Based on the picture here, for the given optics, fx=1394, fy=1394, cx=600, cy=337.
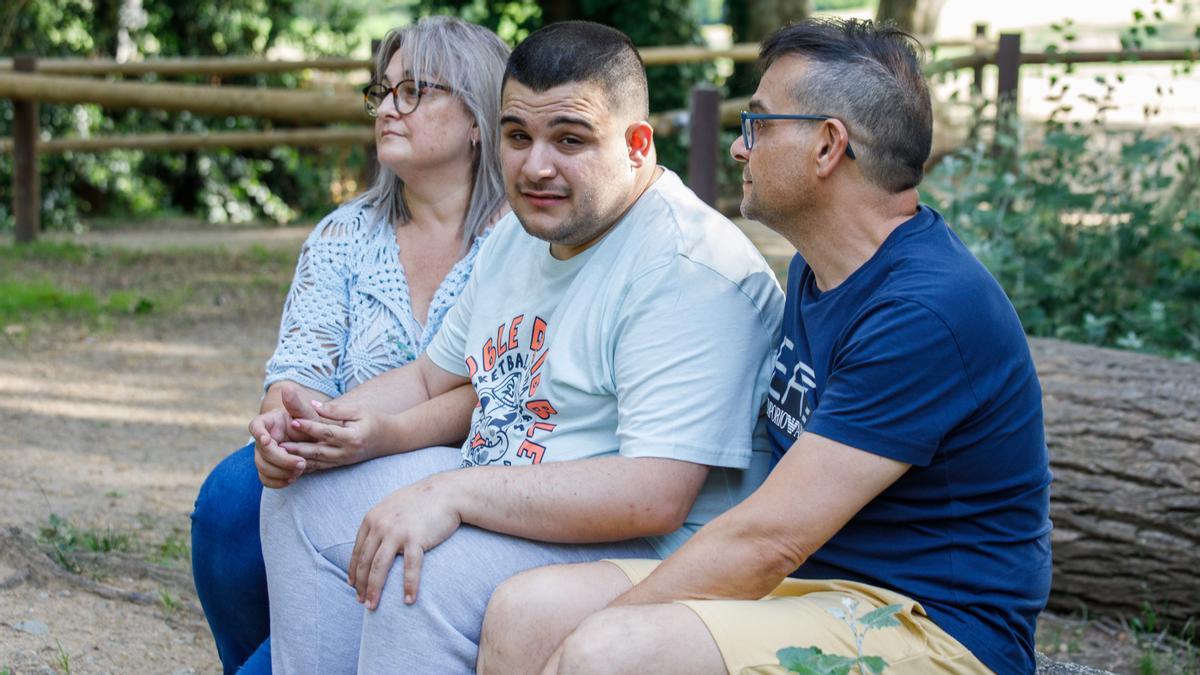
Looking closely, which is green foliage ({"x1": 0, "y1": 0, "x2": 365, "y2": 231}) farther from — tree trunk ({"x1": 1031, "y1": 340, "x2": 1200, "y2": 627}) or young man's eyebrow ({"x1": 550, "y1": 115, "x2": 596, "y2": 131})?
young man's eyebrow ({"x1": 550, "y1": 115, "x2": 596, "y2": 131})

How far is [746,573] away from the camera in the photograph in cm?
188

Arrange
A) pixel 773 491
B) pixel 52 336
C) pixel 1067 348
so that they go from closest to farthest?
pixel 773 491
pixel 1067 348
pixel 52 336

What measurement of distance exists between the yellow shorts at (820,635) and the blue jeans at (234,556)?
110cm

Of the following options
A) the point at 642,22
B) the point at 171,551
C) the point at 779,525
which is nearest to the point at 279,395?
the point at 779,525

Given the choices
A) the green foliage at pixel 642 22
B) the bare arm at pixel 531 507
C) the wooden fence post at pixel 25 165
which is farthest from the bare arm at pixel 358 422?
the green foliage at pixel 642 22

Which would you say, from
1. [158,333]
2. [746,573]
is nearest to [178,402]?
[158,333]

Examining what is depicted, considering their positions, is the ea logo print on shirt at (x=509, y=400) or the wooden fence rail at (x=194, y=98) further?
the wooden fence rail at (x=194, y=98)

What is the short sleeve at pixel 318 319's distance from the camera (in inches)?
109

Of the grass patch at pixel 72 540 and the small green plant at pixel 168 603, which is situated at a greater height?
the grass patch at pixel 72 540

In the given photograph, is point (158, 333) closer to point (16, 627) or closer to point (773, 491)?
point (16, 627)

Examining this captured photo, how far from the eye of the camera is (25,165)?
9000 millimetres

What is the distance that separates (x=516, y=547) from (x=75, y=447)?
3270 millimetres

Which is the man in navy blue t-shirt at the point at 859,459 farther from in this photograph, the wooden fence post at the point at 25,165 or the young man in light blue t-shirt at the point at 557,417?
the wooden fence post at the point at 25,165

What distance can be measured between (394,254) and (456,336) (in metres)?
0.36
